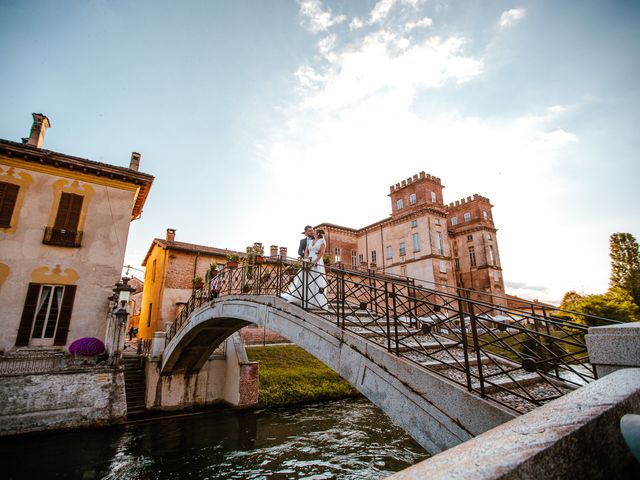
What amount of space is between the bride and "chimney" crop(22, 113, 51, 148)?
14500mm

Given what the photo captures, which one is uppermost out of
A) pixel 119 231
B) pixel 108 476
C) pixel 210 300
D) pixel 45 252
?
pixel 119 231

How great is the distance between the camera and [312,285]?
24.9 ft

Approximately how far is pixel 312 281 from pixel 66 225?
12.6m

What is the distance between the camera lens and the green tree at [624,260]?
3118 centimetres

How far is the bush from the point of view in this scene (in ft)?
39.8

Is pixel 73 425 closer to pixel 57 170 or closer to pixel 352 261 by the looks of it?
pixel 57 170

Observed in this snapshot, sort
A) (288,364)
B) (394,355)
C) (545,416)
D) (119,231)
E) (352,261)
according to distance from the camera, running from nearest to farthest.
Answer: (545,416)
(394,355)
(119,231)
(288,364)
(352,261)

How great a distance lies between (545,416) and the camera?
1.67m

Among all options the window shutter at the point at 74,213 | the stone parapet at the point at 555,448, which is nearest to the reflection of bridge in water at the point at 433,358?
the stone parapet at the point at 555,448

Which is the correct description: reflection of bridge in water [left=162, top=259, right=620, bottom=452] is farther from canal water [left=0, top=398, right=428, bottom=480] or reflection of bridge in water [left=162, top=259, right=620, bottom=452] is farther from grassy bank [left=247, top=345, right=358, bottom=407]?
grassy bank [left=247, top=345, right=358, bottom=407]

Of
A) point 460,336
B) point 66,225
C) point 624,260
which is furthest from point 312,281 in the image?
point 624,260

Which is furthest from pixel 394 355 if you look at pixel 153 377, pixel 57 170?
pixel 57 170

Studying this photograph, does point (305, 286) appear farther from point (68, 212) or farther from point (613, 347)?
point (68, 212)

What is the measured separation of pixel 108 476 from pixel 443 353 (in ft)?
29.8
